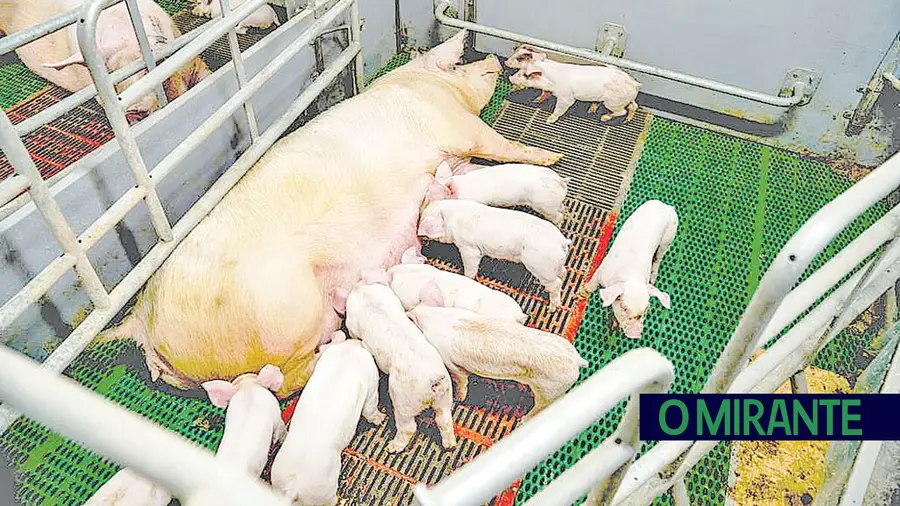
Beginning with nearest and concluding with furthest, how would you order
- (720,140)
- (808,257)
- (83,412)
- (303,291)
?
(83,412) < (808,257) < (303,291) < (720,140)

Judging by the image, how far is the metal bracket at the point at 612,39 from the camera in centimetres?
337

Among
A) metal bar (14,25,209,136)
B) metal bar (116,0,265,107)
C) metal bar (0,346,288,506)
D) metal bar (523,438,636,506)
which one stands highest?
metal bar (0,346,288,506)

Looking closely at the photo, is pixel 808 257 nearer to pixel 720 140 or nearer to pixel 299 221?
pixel 299 221

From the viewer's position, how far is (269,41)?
8.70 ft

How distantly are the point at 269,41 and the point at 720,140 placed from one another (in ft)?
7.70

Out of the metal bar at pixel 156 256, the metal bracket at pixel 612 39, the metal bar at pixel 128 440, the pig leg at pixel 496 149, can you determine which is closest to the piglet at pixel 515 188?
the pig leg at pixel 496 149

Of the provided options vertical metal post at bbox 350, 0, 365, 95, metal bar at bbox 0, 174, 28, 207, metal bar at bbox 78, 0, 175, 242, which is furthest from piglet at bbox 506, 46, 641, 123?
metal bar at bbox 0, 174, 28, 207

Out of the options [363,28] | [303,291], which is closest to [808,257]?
[303,291]

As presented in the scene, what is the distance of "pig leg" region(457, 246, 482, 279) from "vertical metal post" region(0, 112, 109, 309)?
1.26 m

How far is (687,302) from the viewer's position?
2.53 meters

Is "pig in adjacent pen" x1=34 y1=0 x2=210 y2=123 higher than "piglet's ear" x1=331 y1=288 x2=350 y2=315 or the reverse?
higher

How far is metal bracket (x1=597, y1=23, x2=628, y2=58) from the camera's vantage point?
3.37 metres

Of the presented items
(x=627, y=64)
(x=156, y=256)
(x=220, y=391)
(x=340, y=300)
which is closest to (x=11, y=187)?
(x=156, y=256)

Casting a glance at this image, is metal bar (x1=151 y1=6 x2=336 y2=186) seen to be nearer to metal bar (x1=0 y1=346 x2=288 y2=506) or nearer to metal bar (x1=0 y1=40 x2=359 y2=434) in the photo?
metal bar (x1=0 y1=40 x2=359 y2=434)
